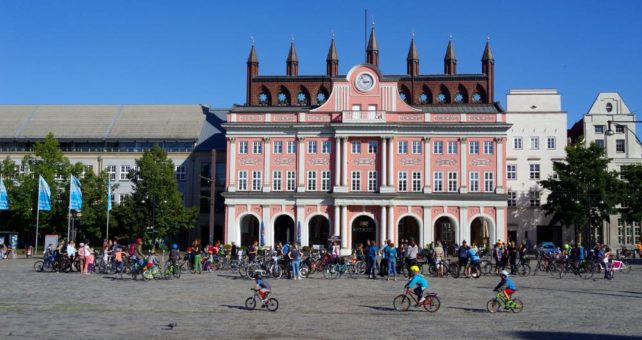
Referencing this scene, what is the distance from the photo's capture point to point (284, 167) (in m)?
71.2

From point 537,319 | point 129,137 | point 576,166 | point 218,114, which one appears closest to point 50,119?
point 129,137

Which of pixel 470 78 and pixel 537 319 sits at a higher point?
pixel 470 78

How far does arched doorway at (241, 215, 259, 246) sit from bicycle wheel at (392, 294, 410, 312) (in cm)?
4902

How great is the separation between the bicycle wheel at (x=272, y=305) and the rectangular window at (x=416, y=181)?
4759 cm

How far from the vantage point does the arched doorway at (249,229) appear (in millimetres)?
72750

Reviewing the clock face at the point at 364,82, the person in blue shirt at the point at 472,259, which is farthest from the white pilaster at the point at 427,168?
the person in blue shirt at the point at 472,259

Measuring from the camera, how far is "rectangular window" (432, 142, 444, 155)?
70.1 meters

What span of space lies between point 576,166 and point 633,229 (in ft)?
47.4

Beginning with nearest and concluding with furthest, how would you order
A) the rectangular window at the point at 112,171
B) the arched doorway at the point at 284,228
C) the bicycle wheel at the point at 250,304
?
the bicycle wheel at the point at 250,304 → the arched doorway at the point at 284,228 → the rectangular window at the point at 112,171

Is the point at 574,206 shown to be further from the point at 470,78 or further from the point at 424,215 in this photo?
the point at 470,78

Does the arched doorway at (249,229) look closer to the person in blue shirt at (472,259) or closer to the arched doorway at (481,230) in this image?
the arched doorway at (481,230)

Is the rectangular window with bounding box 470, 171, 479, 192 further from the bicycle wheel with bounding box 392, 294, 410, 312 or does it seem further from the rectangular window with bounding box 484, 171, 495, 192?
the bicycle wheel with bounding box 392, 294, 410, 312

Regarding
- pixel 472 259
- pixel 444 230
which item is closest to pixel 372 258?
pixel 472 259

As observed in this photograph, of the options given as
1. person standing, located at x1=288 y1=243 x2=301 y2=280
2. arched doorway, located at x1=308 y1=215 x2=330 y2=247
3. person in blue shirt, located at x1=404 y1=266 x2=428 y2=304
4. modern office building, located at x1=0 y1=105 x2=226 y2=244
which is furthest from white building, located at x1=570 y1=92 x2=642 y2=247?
person in blue shirt, located at x1=404 y1=266 x2=428 y2=304
